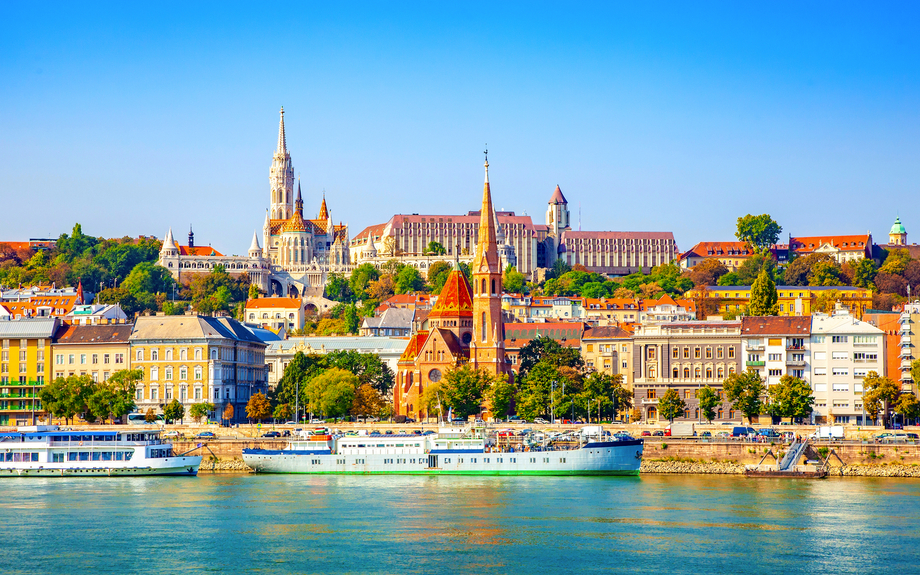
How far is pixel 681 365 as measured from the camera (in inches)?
4245

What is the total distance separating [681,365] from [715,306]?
57.3 m

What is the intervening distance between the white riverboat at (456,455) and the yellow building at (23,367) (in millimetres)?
31121

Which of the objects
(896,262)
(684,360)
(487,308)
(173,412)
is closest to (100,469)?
(173,412)

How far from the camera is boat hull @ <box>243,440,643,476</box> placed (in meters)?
78.9

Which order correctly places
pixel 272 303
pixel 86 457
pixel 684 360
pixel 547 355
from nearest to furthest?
1. pixel 86 457
2. pixel 684 360
3. pixel 547 355
4. pixel 272 303

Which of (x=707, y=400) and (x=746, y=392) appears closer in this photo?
(x=707, y=400)

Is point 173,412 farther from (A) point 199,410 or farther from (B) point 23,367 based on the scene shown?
(B) point 23,367

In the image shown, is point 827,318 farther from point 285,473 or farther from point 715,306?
point 715,306

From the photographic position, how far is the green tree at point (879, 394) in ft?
302

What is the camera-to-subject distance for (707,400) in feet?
320

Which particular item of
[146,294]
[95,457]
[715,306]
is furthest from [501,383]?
[146,294]

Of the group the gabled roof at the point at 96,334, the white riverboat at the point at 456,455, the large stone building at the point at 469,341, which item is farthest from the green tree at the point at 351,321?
the white riverboat at the point at 456,455

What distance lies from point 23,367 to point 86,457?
3160 cm

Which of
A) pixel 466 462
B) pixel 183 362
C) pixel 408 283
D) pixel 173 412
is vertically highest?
pixel 408 283
